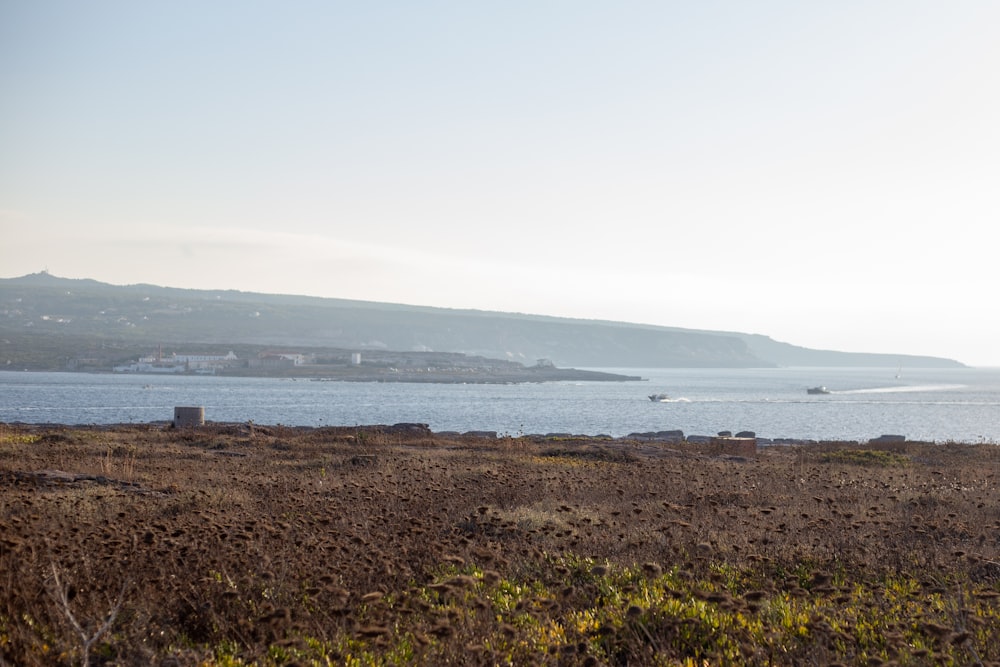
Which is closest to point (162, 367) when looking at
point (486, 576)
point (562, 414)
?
point (562, 414)

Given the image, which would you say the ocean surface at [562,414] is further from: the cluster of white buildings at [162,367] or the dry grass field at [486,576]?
the cluster of white buildings at [162,367]

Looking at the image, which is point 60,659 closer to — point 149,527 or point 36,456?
point 149,527

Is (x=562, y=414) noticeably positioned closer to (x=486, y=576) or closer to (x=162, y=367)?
(x=486, y=576)

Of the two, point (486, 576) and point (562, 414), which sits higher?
point (486, 576)

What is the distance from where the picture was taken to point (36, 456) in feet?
70.7

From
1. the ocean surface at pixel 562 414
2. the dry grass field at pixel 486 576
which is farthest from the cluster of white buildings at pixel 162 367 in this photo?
the dry grass field at pixel 486 576

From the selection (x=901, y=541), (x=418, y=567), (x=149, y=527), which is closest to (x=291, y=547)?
(x=418, y=567)

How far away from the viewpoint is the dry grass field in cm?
609

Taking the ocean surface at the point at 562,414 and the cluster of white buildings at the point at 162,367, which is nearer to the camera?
the ocean surface at the point at 562,414

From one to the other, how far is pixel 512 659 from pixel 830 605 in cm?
300

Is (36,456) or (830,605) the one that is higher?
(830,605)

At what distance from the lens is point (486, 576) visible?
21.5ft

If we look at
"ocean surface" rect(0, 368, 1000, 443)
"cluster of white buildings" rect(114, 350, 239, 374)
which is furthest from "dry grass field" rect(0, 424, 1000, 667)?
"cluster of white buildings" rect(114, 350, 239, 374)

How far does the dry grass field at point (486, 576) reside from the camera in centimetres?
609
